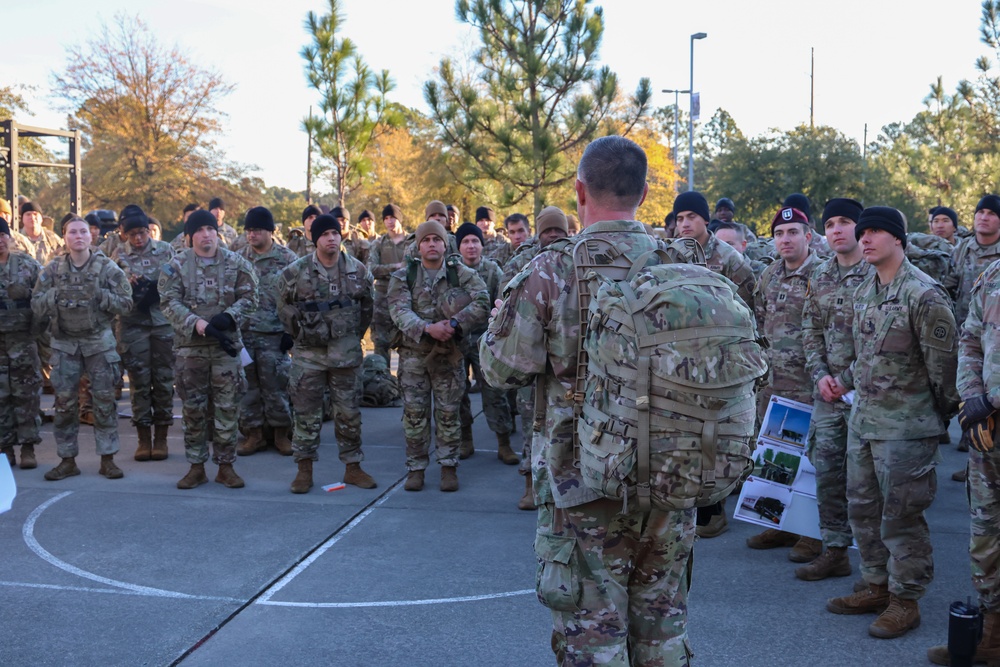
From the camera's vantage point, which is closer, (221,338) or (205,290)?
(221,338)

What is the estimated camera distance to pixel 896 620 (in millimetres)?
4574

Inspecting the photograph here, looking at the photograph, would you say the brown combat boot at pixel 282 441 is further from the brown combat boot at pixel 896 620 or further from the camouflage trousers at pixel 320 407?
the brown combat boot at pixel 896 620

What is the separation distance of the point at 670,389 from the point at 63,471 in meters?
6.73

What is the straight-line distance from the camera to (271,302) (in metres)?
9.00

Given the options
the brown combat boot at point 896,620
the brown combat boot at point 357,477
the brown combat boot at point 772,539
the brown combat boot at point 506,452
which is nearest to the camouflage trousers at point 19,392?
the brown combat boot at point 357,477

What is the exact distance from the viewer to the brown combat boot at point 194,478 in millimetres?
7527

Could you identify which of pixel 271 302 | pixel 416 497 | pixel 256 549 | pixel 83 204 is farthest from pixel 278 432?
pixel 83 204

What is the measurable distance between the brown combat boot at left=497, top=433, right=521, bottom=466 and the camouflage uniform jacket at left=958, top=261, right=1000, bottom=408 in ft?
15.5

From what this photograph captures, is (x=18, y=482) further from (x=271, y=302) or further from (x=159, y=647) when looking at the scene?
(x=159, y=647)

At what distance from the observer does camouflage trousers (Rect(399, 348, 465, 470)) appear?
7.47m

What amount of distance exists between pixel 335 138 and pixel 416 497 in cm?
1381

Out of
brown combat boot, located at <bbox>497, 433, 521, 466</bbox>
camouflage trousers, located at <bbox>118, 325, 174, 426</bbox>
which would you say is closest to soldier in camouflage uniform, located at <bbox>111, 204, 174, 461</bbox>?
camouflage trousers, located at <bbox>118, 325, 174, 426</bbox>

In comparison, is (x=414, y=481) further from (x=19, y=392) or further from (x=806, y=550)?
(x=19, y=392)

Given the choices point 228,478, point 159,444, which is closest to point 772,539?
point 228,478
